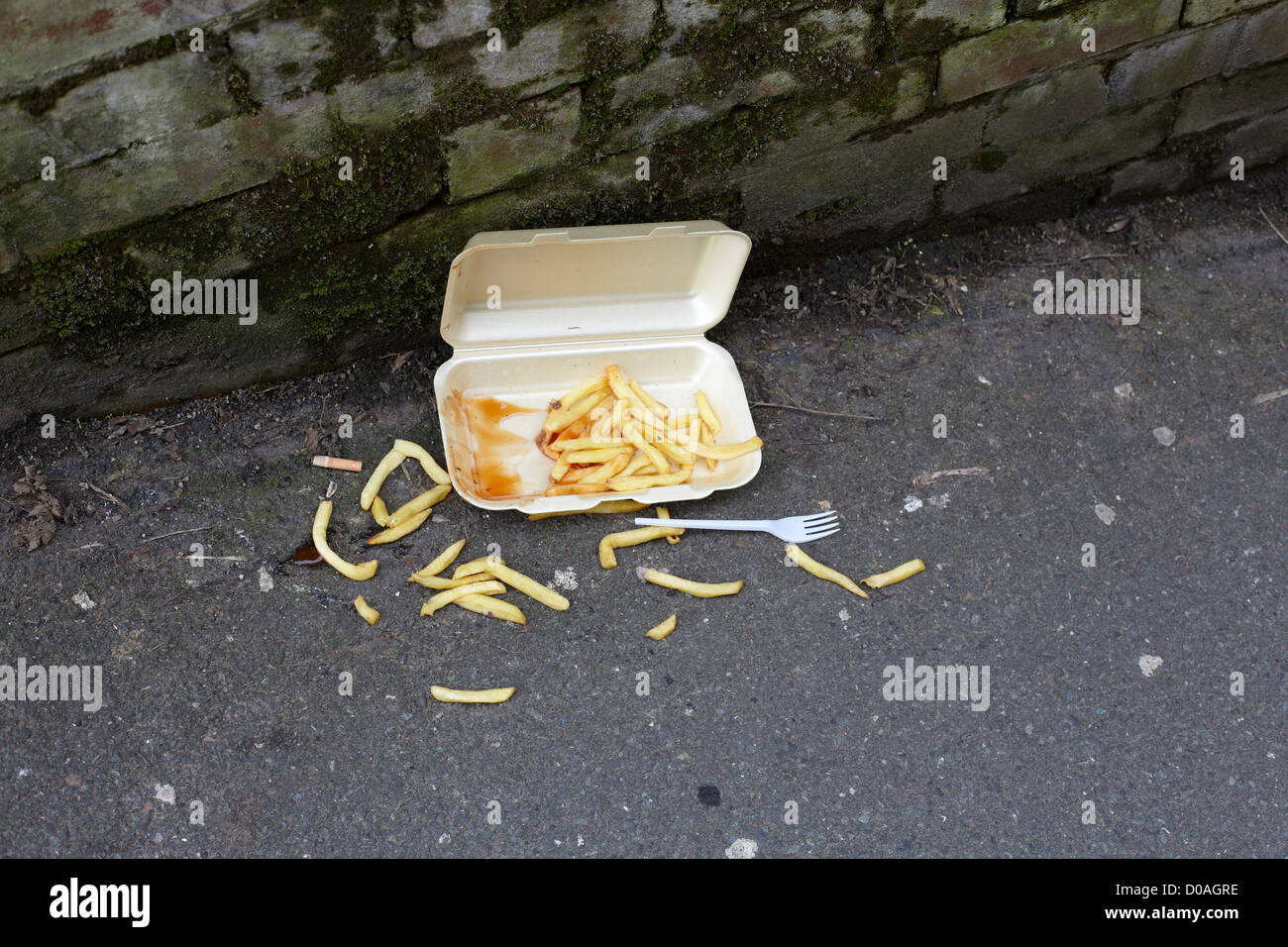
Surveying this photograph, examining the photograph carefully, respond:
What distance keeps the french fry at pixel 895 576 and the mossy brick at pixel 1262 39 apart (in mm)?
2981

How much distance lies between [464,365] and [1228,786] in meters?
3.32

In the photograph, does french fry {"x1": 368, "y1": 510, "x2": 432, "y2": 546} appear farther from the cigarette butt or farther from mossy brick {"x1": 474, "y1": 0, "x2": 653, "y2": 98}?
mossy brick {"x1": 474, "y1": 0, "x2": 653, "y2": 98}

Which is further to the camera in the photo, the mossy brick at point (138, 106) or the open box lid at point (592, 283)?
the open box lid at point (592, 283)

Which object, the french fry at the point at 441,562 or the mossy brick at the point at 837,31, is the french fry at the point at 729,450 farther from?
the mossy brick at the point at 837,31

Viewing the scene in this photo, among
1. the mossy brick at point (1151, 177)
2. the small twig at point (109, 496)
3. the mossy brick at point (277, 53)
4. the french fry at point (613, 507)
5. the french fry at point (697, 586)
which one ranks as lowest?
the french fry at point (697, 586)

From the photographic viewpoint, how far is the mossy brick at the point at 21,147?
3559 mm

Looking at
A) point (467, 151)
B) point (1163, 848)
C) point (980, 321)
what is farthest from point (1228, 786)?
point (467, 151)

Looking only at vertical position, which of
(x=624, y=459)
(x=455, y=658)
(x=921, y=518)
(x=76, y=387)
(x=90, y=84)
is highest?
(x=90, y=84)

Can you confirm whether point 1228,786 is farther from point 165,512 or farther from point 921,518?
point 165,512

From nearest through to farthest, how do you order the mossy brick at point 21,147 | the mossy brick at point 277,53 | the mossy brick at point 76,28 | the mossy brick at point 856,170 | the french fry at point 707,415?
the mossy brick at point 76,28 < the mossy brick at point 21,147 < the mossy brick at point 277,53 < the french fry at point 707,415 < the mossy brick at point 856,170

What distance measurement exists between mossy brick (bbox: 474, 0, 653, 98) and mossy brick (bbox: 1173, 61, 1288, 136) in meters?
2.88

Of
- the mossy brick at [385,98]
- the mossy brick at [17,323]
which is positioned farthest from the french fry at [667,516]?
the mossy brick at [17,323]

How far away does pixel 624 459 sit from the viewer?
4422 mm

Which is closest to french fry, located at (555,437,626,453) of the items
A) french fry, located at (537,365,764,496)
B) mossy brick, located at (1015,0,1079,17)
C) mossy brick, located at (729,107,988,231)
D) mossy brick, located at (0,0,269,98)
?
french fry, located at (537,365,764,496)
